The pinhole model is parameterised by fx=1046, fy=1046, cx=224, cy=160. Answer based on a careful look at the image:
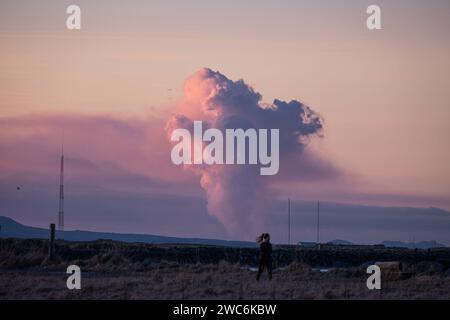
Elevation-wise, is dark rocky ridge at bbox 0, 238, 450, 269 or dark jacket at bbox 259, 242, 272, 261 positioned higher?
dark jacket at bbox 259, 242, 272, 261

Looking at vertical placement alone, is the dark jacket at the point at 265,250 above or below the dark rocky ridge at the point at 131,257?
above

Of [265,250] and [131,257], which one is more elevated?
[265,250]

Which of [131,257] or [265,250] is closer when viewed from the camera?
[265,250]

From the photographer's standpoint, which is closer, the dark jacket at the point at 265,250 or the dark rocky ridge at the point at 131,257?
the dark jacket at the point at 265,250

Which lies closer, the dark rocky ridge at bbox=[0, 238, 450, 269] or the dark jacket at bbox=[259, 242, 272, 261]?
the dark jacket at bbox=[259, 242, 272, 261]

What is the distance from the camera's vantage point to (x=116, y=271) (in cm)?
4194
